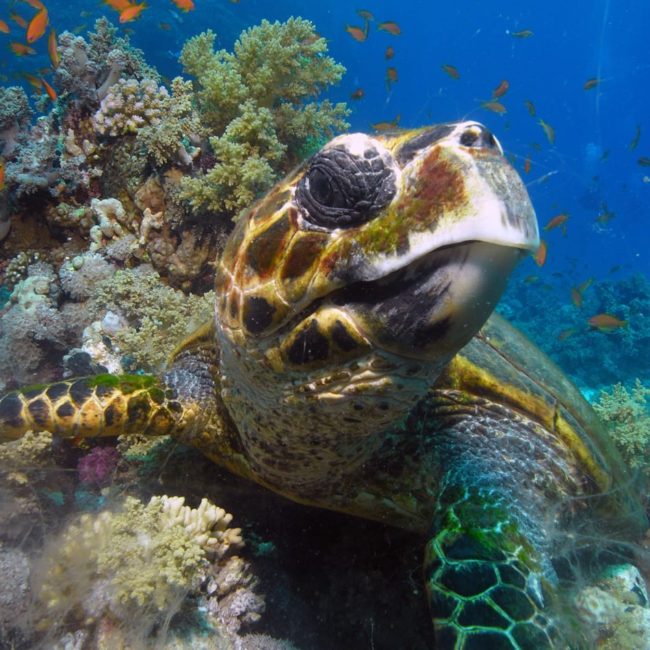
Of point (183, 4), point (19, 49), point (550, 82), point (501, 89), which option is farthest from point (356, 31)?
point (550, 82)

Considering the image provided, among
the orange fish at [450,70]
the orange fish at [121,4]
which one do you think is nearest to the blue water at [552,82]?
the orange fish at [450,70]

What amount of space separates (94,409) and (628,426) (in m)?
4.11

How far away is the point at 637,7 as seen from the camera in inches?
2982

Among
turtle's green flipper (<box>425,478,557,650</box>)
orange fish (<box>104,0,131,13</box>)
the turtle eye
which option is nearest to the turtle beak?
the turtle eye

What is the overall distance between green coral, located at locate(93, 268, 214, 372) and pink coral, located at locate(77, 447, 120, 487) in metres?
0.87

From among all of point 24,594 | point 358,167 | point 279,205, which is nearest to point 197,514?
point 24,594

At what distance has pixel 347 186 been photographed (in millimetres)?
1231

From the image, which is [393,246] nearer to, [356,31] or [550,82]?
[356,31]

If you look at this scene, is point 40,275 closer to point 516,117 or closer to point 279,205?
point 279,205

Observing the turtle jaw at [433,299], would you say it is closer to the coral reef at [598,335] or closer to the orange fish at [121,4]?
the orange fish at [121,4]

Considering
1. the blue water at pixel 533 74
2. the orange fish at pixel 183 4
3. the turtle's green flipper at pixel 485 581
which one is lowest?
the turtle's green flipper at pixel 485 581

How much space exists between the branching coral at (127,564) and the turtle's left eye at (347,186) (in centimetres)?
139

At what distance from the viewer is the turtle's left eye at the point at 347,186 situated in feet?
3.95

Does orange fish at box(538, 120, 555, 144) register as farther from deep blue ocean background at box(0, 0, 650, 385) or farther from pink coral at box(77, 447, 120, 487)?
deep blue ocean background at box(0, 0, 650, 385)
